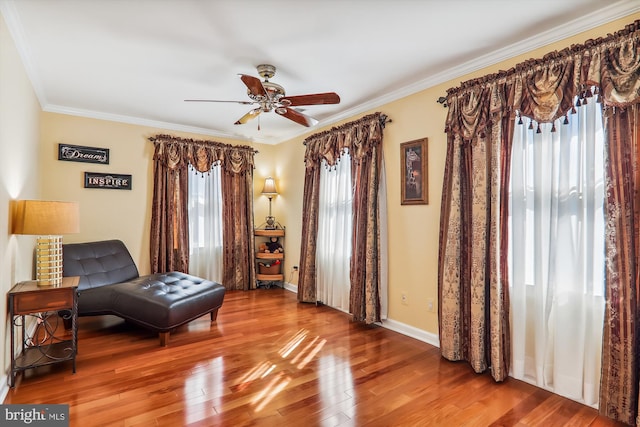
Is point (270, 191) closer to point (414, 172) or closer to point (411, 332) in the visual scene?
point (414, 172)

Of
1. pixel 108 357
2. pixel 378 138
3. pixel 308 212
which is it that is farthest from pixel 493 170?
pixel 108 357

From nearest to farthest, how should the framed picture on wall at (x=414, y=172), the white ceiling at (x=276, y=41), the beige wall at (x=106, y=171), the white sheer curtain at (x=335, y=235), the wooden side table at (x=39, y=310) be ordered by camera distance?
the white ceiling at (x=276, y=41)
the wooden side table at (x=39, y=310)
the framed picture on wall at (x=414, y=172)
the beige wall at (x=106, y=171)
the white sheer curtain at (x=335, y=235)

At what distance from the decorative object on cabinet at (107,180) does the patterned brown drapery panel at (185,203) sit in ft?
1.16

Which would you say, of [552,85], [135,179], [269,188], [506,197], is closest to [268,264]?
[269,188]

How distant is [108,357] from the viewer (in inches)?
110

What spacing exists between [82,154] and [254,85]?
2.92 metres

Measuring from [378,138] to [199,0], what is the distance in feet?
6.99

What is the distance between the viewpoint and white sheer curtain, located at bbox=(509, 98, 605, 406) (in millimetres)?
2105

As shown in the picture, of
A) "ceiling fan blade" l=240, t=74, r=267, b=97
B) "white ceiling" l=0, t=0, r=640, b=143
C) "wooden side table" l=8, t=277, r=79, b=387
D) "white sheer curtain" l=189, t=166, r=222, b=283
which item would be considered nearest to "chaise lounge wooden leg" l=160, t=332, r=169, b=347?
"wooden side table" l=8, t=277, r=79, b=387

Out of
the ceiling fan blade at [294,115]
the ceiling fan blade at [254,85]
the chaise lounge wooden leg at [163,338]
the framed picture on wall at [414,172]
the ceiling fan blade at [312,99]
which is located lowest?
the chaise lounge wooden leg at [163,338]

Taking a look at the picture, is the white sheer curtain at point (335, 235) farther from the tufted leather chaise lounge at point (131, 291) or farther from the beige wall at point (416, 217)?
the tufted leather chaise lounge at point (131, 291)

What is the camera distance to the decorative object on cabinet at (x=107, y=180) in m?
4.18

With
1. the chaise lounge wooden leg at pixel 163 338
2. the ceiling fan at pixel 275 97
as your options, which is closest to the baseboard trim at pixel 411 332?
the chaise lounge wooden leg at pixel 163 338

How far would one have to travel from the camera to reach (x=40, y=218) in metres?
2.42
